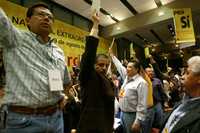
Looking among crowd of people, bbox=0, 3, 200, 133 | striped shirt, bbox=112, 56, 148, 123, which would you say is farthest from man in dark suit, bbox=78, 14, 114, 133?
striped shirt, bbox=112, 56, 148, 123

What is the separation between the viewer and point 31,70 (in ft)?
6.87

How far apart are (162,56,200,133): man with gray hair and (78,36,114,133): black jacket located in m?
0.57

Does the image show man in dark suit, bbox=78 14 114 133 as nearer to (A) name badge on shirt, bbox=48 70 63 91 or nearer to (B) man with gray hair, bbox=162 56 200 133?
(A) name badge on shirt, bbox=48 70 63 91

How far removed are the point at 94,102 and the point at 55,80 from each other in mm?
622

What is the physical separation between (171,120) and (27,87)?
42.1 inches

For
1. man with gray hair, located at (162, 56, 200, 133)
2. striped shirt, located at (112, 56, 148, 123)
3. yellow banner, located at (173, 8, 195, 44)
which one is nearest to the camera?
man with gray hair, located at (162, 56, 200, 133)

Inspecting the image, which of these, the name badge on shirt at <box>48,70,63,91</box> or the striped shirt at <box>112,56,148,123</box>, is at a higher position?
the name badge on shirt at <box>48,70,63,91</box>

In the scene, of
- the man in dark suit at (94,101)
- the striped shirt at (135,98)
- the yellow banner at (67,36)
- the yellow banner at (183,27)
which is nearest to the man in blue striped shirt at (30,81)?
the man in dark suit at (94,101)

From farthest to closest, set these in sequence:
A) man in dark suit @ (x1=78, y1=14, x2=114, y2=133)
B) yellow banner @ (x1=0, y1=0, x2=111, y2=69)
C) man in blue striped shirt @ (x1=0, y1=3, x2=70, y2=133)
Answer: yellow banner @ (x1=0, y1=0, x2=111, y2=69) < man in dark suit @ (x1=78, y1=14, x2=114, y2=133) < man in blue striped shirt @ (x1=0, y1=3, x2=70, y2=133)

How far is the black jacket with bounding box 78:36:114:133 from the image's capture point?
2.63 metres

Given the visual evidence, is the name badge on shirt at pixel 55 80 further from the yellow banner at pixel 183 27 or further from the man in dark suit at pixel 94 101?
the yellow banner at pixel 183 27

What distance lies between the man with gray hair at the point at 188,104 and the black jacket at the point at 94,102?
571 millimetres

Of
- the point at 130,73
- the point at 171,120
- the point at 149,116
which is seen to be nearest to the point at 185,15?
the point at 149,116

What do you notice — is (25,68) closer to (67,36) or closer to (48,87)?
(48,87)
